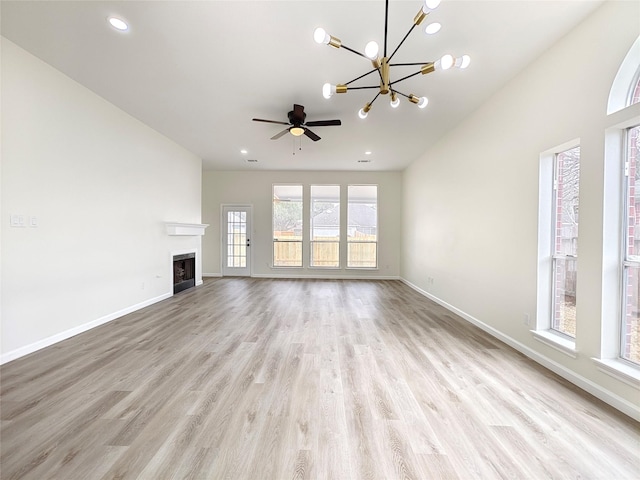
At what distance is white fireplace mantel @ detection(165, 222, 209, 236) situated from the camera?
201 inches

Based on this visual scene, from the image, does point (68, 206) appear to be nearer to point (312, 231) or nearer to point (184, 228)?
point (184, 228)

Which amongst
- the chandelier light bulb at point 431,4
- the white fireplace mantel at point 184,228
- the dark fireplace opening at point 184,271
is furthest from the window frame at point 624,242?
the dark fireplace opening at point 184,271

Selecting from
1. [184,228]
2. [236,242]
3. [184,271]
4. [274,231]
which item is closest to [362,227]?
[274,231]

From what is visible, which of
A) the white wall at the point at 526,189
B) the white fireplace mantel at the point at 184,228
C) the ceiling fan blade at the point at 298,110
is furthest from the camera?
the white fireplace mantel at the point at 184,228

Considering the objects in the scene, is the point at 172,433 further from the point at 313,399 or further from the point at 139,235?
the point at 139,235

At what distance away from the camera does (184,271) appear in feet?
19.5

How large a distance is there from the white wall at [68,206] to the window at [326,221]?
4.02m

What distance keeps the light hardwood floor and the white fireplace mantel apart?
7.28 feet

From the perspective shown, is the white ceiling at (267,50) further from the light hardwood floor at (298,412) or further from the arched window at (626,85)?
the light hardwood floor at (298,412)

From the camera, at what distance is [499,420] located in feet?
5.85

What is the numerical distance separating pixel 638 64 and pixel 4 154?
17.2ft

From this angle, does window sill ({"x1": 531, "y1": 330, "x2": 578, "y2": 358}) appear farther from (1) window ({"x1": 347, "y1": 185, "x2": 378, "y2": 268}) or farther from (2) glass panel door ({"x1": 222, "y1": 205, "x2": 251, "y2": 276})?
(2) glass panel door ({"x1": 222, "y1": 205, "x2": 251, "y2": 276})

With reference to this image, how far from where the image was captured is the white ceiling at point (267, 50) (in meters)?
2.16

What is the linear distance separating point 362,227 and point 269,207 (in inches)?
108
